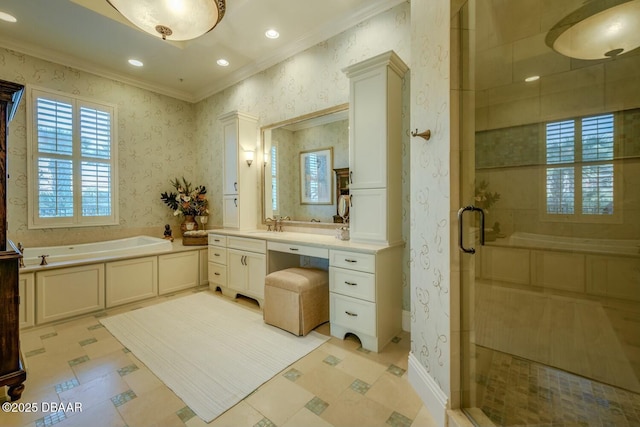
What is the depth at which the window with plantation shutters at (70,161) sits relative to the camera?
3.28 metres

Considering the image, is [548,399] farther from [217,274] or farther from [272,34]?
[272,34]

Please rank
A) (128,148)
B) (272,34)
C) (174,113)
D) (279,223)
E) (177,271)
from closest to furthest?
(272,34) → (279,223) → (177,271) → (128,148) → (174,113)

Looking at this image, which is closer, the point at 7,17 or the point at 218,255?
the point at 7,17

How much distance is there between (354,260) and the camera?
2164mm

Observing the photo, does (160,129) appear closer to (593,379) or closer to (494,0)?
(494,0)

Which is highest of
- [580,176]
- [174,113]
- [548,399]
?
[174,113]

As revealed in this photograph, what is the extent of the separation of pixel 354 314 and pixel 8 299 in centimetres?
227

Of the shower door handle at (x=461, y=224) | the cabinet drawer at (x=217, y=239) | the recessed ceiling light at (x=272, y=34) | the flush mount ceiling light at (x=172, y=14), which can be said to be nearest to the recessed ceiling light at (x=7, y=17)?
the flush mount ceiling light at (x=172, y=14)

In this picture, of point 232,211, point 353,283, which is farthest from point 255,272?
point 353,283

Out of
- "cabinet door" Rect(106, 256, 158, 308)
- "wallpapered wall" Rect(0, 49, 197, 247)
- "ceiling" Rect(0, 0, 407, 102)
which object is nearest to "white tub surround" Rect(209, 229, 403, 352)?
"cabinet door" Rect(106, 256, 158, 308)

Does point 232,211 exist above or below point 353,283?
above

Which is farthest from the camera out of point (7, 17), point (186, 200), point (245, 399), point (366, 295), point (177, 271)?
point (186, 200)

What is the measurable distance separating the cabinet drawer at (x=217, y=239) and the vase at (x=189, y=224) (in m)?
0.91

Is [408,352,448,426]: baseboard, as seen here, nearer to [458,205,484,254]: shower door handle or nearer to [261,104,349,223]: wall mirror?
[458,205,484,254]: shower door handle
